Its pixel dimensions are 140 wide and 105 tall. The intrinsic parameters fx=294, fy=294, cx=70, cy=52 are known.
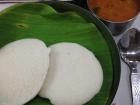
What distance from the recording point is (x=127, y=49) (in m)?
0.85

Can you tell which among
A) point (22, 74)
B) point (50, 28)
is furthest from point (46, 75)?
point (50, 28)

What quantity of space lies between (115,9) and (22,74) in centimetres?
37

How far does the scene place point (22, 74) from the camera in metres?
0.65

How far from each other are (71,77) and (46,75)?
0.19 ft

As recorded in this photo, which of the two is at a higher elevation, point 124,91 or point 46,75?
point 46,75

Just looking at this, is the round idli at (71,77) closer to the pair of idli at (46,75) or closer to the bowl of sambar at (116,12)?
the pair of idli at (46,75)

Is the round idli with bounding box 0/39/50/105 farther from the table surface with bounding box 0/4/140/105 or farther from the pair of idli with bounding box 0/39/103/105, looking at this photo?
the table surface with bounding box 0/4/140/105

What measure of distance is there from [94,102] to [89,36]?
172 mm

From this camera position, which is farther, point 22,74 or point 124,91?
point 124,91

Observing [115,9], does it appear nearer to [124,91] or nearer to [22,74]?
[124,91]

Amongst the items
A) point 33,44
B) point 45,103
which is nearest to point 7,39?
point 33,44

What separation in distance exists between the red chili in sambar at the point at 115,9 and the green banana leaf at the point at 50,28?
0.10 metres

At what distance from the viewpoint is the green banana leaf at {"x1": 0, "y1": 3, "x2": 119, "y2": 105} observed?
751 mm

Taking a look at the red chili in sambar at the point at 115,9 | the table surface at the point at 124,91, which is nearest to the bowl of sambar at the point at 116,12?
the red chili in sambar at the point at 115,9
